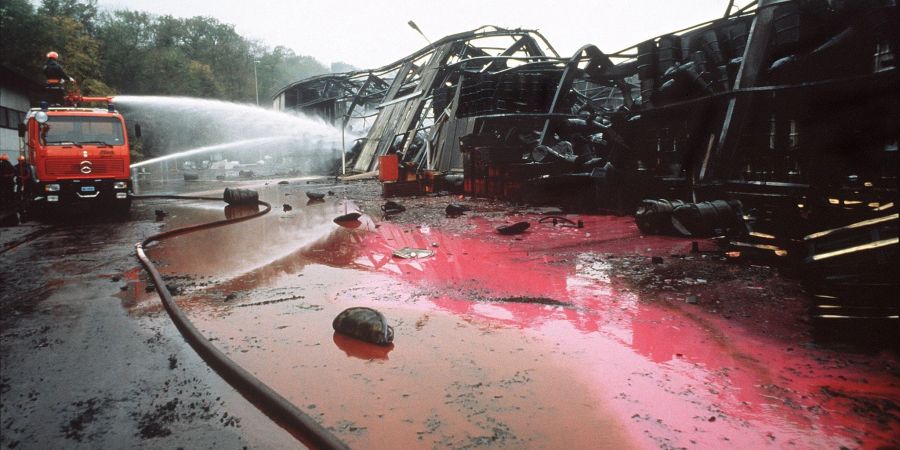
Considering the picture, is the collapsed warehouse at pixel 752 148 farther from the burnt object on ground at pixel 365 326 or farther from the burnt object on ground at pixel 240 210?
the burnt object on ground at pixel 240 210

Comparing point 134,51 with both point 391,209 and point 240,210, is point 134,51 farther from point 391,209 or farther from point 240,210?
point 391,209

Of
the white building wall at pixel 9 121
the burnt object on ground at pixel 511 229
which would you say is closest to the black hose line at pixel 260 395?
the burnt object on ground at pixel 511 229

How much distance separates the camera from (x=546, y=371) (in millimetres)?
3047

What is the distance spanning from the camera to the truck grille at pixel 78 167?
10.2m

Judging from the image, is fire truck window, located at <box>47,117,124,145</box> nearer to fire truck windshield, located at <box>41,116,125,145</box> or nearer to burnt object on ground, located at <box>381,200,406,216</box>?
fire truck windshield, located at <box>41,116,125,145</box>

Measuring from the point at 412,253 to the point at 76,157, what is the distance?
891 cm

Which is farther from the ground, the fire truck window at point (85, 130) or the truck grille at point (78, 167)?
the fire truck window at point (85, 130)

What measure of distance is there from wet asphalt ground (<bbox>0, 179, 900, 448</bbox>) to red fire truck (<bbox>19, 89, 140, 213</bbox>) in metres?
5.33

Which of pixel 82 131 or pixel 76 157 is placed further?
pixel 82 131

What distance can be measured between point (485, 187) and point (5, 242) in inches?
403

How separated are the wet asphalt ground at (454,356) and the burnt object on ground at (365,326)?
0.11m

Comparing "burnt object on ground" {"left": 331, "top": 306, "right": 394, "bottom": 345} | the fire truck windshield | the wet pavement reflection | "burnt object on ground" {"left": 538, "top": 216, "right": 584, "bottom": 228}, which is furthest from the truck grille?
"burnt object on ground" {"left": 331, "top": 306, "right": 394, "bottom": 345}

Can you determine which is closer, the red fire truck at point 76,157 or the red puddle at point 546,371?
the red puddle at point 546,371

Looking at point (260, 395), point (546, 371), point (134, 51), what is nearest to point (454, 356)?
point (546, 371)
